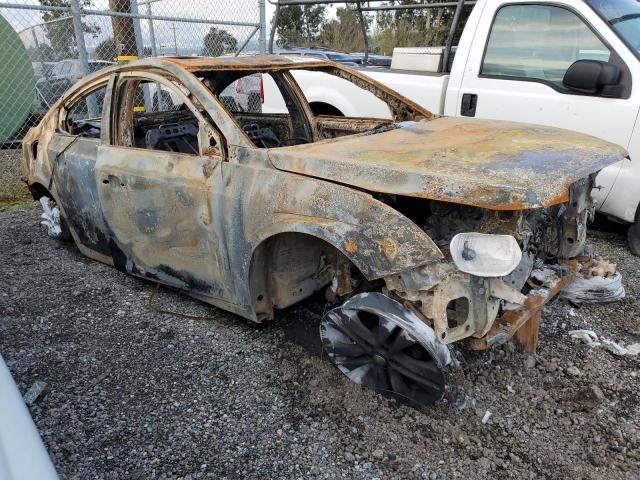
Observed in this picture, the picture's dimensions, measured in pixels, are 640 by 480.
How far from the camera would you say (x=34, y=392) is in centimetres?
271

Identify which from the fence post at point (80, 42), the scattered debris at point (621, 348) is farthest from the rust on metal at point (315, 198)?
the fence post at point (80, 42)

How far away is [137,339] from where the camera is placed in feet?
10.6

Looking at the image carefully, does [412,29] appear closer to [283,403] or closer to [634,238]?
[634,238]

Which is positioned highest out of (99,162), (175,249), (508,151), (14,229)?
(508,151)

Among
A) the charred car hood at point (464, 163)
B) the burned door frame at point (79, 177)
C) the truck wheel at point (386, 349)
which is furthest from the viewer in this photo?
the burned door frame at point (79, 177)

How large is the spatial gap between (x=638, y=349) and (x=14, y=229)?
532 centimetres

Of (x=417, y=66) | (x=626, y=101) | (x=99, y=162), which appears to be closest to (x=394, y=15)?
(x=417, y=66)

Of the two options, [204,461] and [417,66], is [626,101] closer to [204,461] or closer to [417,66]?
[417,66]

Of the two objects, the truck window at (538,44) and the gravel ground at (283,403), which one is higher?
the truck window at (538,44)

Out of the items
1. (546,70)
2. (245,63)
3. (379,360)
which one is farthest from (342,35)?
(379,360)

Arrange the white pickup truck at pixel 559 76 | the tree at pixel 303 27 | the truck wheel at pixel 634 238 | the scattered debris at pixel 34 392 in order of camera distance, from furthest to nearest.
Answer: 1. the tree at pixel 303 27
2. the truck wheel at pixel 634 238
3. the white pickup truck at pixel 559 76
4. the scattered debris at pixel 34 392

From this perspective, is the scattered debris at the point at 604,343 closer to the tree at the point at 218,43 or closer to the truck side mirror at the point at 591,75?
the truck side mirror at the point at 591,75

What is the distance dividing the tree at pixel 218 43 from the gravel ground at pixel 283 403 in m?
6.18

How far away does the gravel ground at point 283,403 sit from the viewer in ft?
7.61
